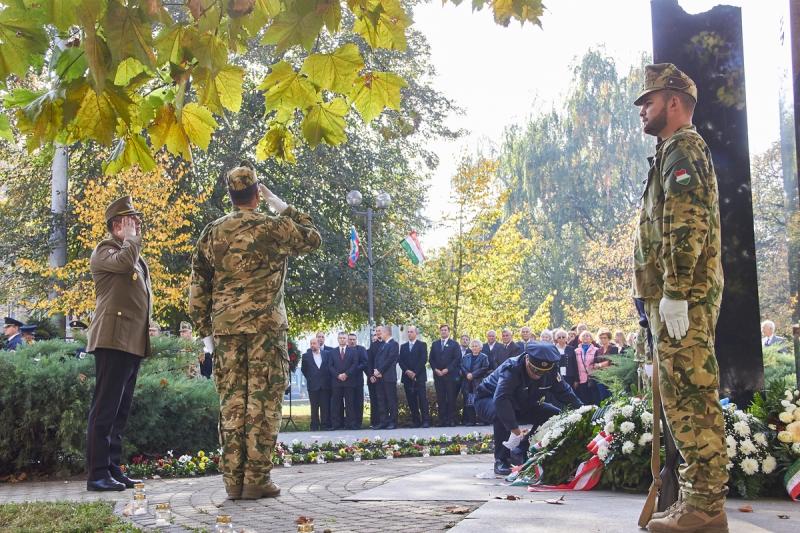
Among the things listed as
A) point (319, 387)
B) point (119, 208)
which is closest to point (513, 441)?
point (119, 208)

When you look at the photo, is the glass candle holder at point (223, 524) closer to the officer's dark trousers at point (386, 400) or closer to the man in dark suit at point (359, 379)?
the man in dark suit at point (359, 379)

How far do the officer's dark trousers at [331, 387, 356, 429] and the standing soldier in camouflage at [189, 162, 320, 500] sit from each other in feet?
44.6

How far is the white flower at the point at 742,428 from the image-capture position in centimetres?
644

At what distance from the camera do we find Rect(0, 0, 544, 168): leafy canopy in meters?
3.22

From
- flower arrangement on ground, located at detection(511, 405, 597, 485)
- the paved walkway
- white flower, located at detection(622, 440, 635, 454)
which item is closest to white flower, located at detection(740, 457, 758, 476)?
white flower, located at detection(622, 440, 635, 454)

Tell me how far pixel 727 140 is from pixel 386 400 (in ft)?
47.4

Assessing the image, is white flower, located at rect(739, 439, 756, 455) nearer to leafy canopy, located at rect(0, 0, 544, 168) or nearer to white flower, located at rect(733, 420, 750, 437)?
white flower, located at rect(733, 420, 750, 437)

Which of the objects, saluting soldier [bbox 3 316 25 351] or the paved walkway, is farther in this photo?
saluting soldier [bbox 3 316 25 351]

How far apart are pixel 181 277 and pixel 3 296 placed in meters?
8.73

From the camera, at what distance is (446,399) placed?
67.3 ft

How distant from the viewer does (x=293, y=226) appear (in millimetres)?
7070

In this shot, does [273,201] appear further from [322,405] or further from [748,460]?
[322,405]

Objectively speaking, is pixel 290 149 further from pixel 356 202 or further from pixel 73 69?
pixel 356 202

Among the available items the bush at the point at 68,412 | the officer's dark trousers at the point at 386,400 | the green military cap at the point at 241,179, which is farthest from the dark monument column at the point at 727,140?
the officer's dark trousers at the point at 386,400
